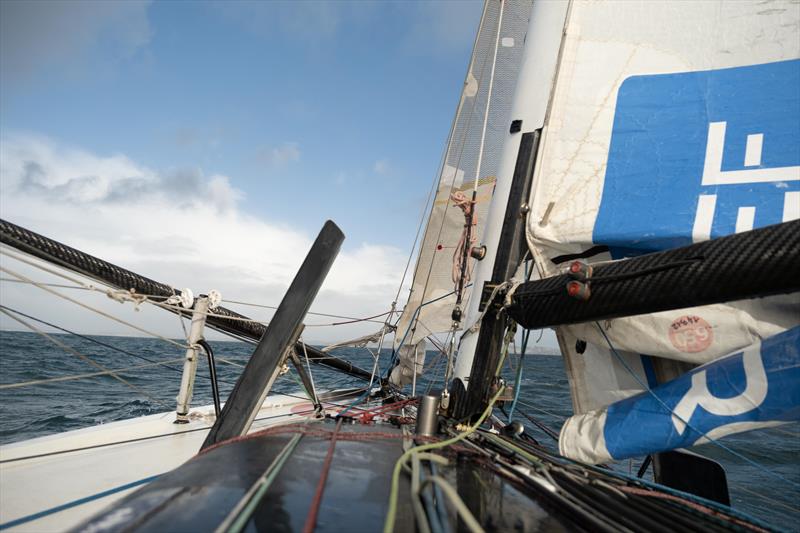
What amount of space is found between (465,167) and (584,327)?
392 centimetres

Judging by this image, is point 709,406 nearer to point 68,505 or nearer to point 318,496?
point 318,496

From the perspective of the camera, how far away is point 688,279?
153 centimetres

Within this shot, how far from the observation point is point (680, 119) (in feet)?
7.50

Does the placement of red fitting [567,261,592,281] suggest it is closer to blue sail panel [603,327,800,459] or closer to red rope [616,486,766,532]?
blue sail panel [603,327,800,459]

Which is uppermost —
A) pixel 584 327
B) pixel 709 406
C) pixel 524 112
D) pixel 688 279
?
pixel 524 112

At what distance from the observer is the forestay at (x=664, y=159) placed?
6.39 ft

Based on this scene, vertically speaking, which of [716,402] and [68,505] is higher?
[716,402]

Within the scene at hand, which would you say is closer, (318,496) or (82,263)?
(318,496)

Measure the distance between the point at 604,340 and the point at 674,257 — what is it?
78 cm

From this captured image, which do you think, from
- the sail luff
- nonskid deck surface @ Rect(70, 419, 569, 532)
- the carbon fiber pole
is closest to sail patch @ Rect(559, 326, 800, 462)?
nonskid deck surface @ Rect(70, 419, 569, 532)

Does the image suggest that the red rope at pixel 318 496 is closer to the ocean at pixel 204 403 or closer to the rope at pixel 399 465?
the rope at pixel 399 465

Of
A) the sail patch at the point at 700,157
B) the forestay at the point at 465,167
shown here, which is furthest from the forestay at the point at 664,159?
the forestay at the point at 465,167

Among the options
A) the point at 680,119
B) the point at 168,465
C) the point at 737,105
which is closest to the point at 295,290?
the point at 168,465

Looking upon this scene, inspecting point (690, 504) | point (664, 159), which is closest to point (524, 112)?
point (664, 159)
